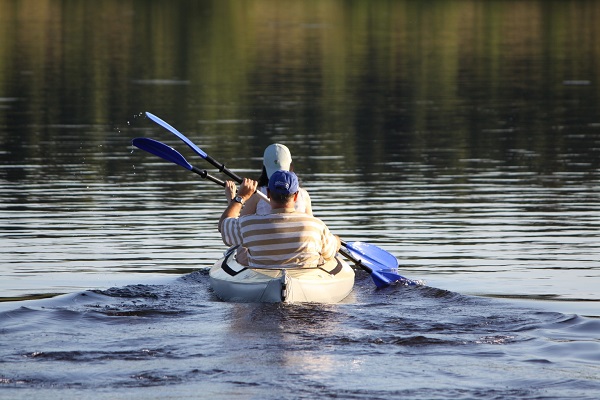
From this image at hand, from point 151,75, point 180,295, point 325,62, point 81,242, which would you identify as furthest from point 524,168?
point 325,62

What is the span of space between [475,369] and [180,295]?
423cm

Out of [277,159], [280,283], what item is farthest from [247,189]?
[280,283]

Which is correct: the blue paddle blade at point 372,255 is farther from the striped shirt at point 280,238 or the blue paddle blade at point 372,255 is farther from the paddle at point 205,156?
the striped shirt at point 280,238

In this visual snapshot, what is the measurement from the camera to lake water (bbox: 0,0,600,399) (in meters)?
9.80

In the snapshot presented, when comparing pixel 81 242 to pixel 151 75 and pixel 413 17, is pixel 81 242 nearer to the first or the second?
pixel 151 75

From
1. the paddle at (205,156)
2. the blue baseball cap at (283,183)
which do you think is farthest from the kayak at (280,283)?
the paddle at (205,156)

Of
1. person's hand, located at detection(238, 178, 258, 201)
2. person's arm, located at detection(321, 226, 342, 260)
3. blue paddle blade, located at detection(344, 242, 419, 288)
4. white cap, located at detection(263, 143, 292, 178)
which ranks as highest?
white cap, located at detection(263, 143, 292, 178)

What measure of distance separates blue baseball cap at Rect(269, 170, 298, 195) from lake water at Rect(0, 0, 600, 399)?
1.06m

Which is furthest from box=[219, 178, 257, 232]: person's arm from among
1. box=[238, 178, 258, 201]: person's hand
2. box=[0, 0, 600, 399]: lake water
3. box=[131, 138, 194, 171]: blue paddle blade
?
box=[131, 138, 194, 171]: blue paddle blade

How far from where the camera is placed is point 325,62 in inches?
1869

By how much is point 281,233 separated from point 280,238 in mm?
57

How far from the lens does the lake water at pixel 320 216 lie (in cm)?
980

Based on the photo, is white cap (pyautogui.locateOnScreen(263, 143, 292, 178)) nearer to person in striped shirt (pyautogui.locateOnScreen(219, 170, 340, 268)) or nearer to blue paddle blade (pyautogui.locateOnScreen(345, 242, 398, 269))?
person in striped shirt (pyautogui.locateOnScreen(219, 170, 340, 268))

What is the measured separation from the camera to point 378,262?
1436 cm
